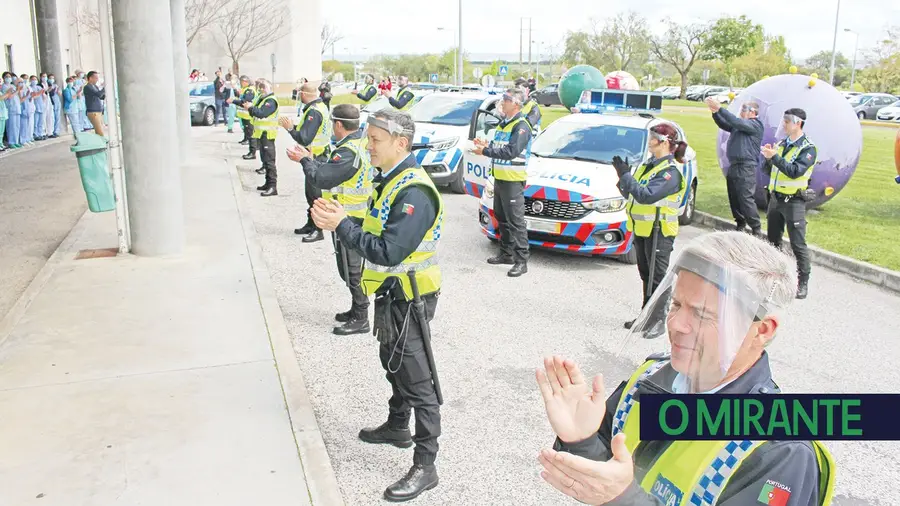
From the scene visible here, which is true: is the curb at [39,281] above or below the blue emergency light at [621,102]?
below

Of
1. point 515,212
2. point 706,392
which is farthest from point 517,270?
point 706,392

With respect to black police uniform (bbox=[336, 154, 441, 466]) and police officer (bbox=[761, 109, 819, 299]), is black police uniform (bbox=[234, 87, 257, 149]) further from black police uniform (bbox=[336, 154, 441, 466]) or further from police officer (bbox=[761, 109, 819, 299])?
black police uniform (bbox=[336, 154, 441, 466])

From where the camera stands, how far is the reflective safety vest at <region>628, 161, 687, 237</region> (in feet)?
21.2

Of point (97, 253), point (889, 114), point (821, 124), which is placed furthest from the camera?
point (889, 114)

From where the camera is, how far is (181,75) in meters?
16.6

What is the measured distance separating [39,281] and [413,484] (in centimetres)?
539

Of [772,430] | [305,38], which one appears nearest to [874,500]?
[772,430]

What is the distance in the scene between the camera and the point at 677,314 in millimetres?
1815

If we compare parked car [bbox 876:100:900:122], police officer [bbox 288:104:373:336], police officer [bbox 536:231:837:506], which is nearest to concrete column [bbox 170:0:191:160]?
police officer [bbox 288:104:373:336]

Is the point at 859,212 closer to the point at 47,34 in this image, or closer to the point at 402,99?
the point at 402,99

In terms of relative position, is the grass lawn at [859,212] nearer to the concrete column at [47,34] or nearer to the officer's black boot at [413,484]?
the officer's black boot at [413,484]

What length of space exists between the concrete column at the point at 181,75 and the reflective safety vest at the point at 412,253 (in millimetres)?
13203

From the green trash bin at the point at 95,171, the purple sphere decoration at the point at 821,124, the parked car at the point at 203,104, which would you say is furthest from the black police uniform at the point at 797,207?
the parked car at the point at 203,104

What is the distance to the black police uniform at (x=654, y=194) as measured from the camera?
6.34 meters
